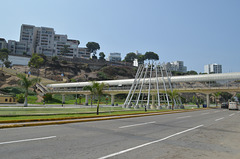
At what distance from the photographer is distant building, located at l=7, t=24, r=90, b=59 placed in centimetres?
12812

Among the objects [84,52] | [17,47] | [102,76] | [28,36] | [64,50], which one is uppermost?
[28,36]

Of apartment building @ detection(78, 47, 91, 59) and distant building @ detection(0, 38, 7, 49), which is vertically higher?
A: apartment building @ detection(78, 47, 91, 59)

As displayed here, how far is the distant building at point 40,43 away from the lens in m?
128

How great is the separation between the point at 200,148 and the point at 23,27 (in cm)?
15258

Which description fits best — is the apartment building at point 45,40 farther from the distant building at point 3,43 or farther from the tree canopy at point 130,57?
the tree canopy at point 130,57

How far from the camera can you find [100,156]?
5.38 meters

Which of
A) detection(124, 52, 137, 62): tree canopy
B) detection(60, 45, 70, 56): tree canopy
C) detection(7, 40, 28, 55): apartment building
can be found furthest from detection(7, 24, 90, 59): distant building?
detection(124, 52, 137, 62): tree canopy

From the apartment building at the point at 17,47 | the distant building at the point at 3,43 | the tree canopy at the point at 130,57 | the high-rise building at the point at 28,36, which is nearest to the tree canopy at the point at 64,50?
the high-rise building at the point at 28,36

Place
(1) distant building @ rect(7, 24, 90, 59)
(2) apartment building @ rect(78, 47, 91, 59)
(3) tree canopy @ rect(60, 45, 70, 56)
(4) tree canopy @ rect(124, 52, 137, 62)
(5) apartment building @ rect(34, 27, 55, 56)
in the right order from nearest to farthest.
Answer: (1) distant building @ rect(7, 24, 90, 59) < (5) apartment building @ rect(34, 27, 55, 56) < (3) tree canopy @ rect(60, 45, 70, 56) < (2) apartment building @ rect(78, 47, 91, 59) < (4) tree canopy @ rect(124, 52, 137, 62)

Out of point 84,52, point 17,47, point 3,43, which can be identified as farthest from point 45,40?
point 84,52

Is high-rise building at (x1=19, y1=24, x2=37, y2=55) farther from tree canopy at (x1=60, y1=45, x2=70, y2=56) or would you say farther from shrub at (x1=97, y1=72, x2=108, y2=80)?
shrub at (x1=97, y1=72, x2=108, y2=80)

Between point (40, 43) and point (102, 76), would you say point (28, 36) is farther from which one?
point (102, 76)

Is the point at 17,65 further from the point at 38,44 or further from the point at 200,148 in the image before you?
the point at 200,148

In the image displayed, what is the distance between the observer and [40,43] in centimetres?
13350
